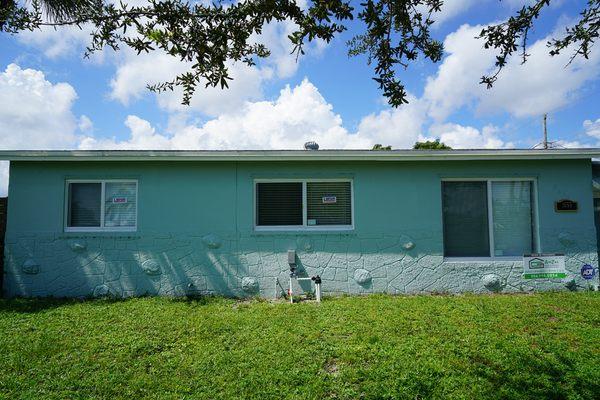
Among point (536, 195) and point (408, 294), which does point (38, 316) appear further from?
point (536, 195)

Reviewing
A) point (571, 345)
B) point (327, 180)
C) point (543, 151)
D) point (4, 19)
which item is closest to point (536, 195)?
point (543, 151)

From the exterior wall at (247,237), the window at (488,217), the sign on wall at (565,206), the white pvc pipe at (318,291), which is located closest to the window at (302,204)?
the exterior wall at (247,237)

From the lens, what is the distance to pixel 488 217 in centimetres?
784

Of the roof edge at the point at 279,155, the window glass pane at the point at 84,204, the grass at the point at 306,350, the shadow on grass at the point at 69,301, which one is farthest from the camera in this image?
the window glass pane at the point at 84,204

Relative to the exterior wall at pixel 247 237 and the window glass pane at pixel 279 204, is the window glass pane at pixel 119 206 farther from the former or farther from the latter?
the window glass pane at pixel 279 204

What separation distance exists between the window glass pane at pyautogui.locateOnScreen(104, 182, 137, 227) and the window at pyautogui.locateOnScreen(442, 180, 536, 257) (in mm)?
6413

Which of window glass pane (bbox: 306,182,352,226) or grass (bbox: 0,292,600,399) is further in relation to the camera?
window glass pane (bbox: 306,182,352,226)

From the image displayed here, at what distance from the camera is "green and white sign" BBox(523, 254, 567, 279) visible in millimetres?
7691

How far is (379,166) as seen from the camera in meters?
7.83

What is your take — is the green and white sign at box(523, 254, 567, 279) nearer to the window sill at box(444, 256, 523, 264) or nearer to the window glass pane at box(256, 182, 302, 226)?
the window sill at box(444, 256, 523, 264)

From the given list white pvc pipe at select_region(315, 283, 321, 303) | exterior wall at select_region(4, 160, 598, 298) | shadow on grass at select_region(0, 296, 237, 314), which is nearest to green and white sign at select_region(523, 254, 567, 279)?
exterior wall at select_region(4, 160, 598, 298)

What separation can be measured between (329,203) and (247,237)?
180cm

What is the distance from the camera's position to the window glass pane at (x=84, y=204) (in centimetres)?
781

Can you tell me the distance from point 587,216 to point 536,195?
43.2 inches
